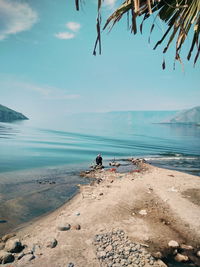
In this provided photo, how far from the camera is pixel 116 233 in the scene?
921 centimetres

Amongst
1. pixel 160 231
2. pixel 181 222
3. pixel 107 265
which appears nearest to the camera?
pixel 107 265

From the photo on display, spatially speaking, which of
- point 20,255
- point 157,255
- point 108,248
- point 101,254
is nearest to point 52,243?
point 20,255

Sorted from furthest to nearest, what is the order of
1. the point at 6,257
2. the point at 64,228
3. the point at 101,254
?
the point at 64,228, the point at 101,254, the point at 6,257

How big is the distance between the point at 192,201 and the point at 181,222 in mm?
4106

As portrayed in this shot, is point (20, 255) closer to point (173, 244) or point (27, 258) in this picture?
point (27, 258)

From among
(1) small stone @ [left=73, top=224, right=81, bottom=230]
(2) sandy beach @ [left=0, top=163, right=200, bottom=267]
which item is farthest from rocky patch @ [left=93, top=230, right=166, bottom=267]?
(1) small stone @ [left=73, top=224, right=81, bottom=230]

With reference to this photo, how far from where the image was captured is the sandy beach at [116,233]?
289 inches

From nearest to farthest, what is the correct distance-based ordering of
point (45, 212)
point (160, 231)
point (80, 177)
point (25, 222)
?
point (160, 231) → point (25, 222) → point (45, 212) → point (80, 177)

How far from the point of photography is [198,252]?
26.9 feet

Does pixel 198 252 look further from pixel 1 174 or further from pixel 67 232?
pixel 1 174

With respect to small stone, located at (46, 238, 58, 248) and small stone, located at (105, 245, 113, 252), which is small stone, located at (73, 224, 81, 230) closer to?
small stone, located at (46, 238, 58, 248)

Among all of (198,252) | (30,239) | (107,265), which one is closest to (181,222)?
(198,252)

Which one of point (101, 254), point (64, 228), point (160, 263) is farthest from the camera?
point (64, 228)

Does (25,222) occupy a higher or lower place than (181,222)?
lower
